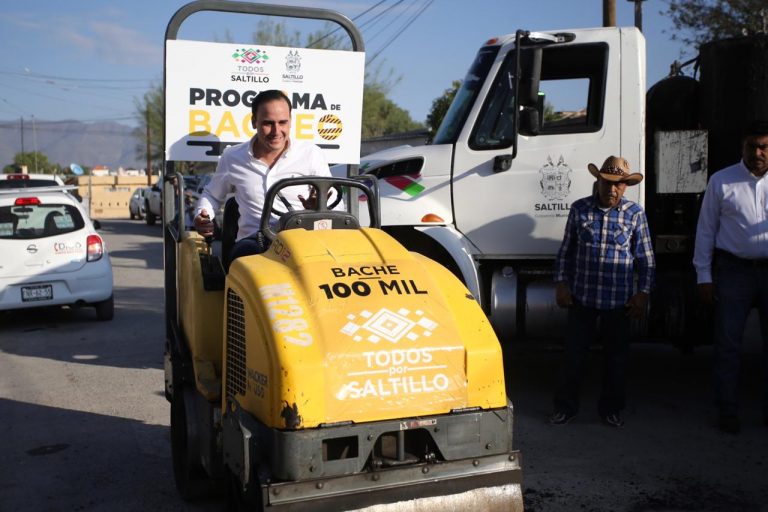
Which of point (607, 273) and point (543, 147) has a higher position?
point (543, 147)

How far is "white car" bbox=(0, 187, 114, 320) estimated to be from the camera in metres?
10.2

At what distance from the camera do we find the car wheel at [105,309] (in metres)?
10.9

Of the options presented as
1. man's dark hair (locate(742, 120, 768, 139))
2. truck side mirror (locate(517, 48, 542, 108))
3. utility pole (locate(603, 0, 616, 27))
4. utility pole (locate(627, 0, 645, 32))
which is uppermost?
utility pole (locate(627, 0, 645, 32))

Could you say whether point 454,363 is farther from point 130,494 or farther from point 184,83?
point 184,83

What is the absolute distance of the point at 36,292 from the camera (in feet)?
33.9

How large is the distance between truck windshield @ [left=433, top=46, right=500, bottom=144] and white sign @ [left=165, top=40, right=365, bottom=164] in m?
0.78

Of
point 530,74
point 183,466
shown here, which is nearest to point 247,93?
point 530,74

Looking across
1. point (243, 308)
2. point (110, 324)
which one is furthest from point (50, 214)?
point (243, 308)

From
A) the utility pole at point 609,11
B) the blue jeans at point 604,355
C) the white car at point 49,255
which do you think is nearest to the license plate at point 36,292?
the white car at point 49,255

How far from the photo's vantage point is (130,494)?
4.89 m

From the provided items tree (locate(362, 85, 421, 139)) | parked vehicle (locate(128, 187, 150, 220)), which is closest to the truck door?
tree (locate(362, 85, 421, 139))

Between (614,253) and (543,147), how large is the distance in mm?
1193

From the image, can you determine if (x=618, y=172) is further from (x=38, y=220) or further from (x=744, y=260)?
(x=38, y=220)

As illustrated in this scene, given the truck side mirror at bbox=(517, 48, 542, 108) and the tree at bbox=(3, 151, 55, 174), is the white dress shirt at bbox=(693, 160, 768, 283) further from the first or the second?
the tree at bbox=(3, 151, 55, 174)
